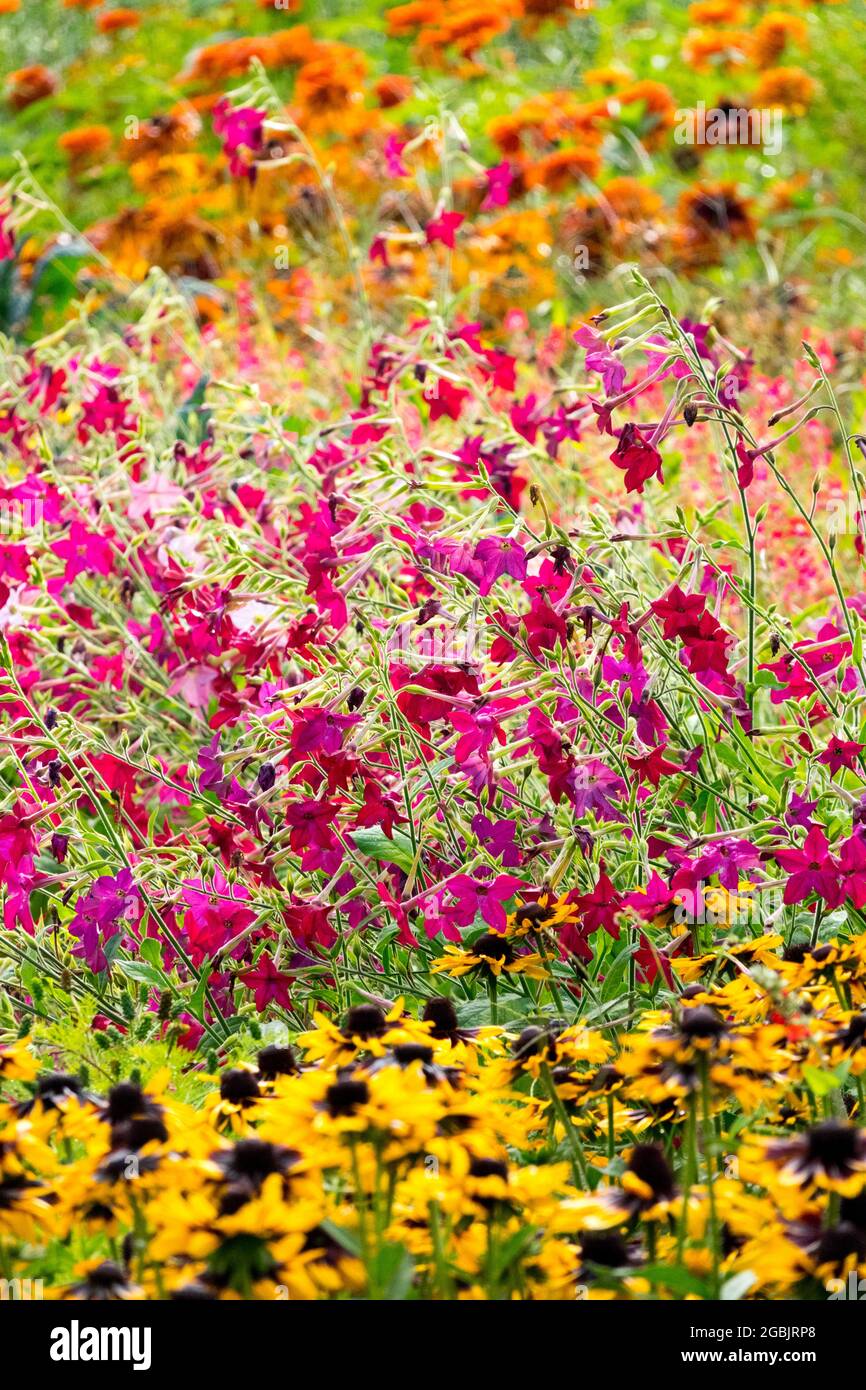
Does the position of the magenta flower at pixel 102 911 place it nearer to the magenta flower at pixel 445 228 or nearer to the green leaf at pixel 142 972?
the green leaf at pixel 142 972

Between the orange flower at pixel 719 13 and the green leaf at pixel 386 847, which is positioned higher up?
the orange flower at pixel 719 13

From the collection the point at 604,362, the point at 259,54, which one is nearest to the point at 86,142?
the point at 259,54

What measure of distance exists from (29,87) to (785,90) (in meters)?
3.61

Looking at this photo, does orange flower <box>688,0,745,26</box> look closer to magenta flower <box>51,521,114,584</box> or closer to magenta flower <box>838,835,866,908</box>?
magenta flower <box>51,521,114,584</box>

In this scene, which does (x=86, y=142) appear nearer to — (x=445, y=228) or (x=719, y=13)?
(x=719, y=13)

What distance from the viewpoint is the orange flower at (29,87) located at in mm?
7621

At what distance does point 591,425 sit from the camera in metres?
3.42

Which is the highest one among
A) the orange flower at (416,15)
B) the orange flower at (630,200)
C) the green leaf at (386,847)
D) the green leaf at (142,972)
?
the orange flower at (416,15)

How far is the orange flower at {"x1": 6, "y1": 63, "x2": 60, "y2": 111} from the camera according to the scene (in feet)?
25.0

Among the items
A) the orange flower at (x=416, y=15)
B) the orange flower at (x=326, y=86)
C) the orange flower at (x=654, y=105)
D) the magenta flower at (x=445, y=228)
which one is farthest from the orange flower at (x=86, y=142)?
the magenta flower at (x=445, y=228)

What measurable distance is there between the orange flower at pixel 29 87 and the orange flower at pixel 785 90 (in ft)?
11.4

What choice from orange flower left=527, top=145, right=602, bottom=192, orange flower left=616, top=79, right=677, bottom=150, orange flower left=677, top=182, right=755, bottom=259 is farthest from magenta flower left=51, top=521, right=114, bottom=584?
orange flower left=616, top=79, right=677, bottom=150

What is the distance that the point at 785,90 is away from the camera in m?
6.06

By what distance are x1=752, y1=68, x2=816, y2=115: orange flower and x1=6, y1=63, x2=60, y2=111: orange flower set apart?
3.46 metres
